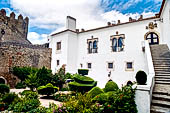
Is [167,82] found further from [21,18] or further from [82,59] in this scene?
[21,18]

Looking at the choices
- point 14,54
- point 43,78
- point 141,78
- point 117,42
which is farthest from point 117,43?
point 14,54

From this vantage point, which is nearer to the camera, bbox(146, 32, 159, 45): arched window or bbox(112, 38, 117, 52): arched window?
bbox(146, 32, 159, 45): arched window

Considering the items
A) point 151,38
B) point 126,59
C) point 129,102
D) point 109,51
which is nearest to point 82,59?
point 109,51

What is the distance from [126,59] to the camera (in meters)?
14.9

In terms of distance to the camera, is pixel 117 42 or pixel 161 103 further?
pixel 117 42

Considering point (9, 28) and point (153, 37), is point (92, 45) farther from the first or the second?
point (9, 28)

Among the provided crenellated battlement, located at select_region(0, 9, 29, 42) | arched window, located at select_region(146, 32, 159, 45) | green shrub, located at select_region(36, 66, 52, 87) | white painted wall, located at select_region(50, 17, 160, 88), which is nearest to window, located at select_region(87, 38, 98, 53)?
white painted wall, located at select_region(50, 17, 160, 88)

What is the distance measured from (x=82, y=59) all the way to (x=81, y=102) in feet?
45.7

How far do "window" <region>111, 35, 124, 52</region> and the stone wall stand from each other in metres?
12.1

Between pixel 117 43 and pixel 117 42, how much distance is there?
0.44ft

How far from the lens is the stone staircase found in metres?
4.25

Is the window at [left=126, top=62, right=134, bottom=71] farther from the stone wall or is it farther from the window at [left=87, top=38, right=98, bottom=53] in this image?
the stone wall

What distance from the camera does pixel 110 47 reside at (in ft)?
53.5

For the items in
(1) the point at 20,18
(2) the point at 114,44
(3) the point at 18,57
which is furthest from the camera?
(1) the point at 20,18
